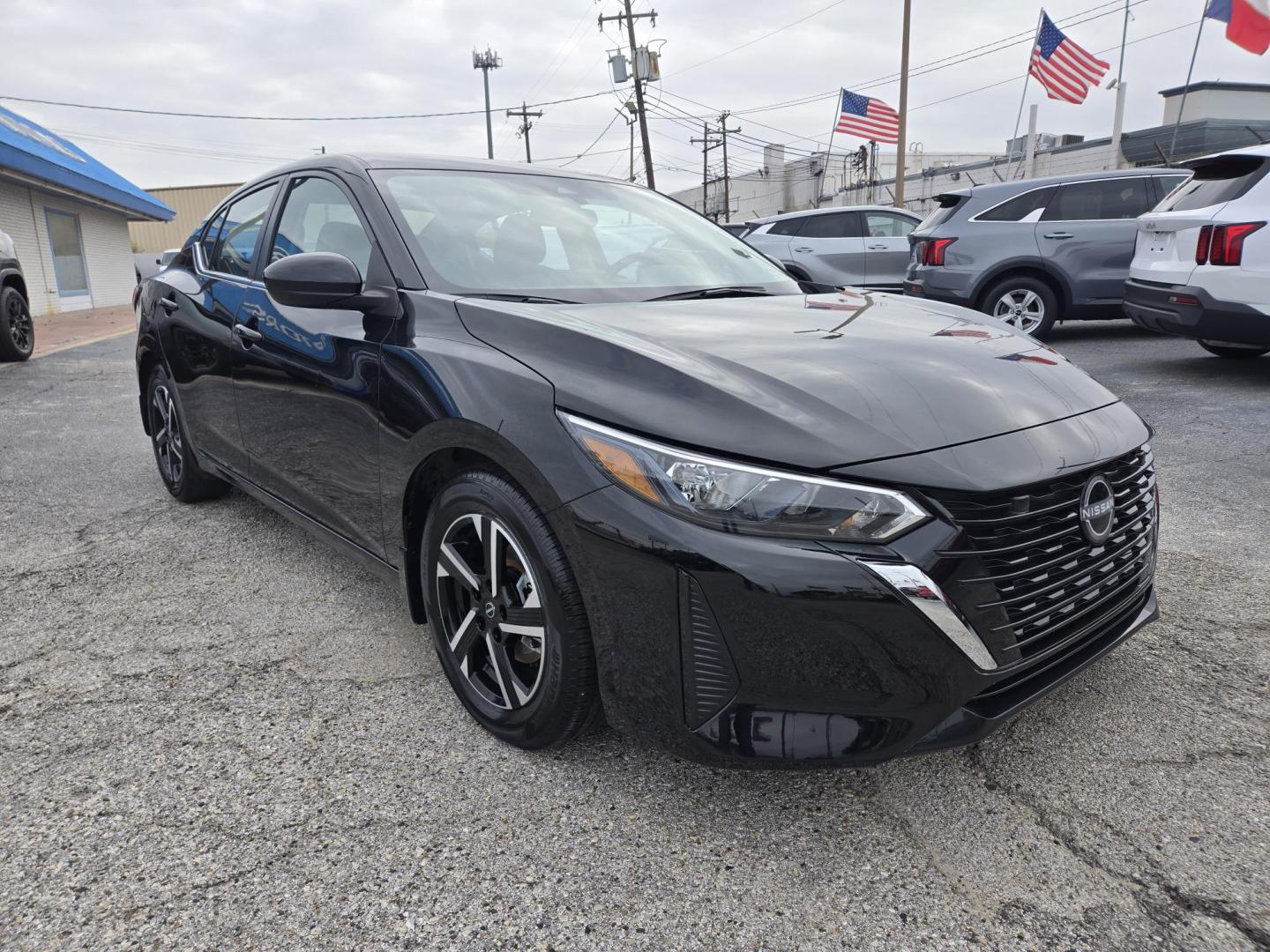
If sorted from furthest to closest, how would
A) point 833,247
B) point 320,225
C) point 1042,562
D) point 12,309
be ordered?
point 833,247, point 12,309, point 320,225, point 1042,562

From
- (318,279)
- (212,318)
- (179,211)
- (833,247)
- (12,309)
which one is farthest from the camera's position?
(179,211)

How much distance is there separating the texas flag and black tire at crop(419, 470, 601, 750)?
24762 mm

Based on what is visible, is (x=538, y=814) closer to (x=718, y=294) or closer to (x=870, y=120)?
(x=718, y=294)

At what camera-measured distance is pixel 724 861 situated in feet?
6.13

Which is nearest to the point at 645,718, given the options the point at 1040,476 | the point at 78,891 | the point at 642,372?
the point at 642,372

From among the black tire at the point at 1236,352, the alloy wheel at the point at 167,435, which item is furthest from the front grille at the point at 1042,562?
the black tire at the point at 1236,352

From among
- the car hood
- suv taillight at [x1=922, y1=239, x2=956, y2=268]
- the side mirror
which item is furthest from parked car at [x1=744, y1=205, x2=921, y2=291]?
the side mirror

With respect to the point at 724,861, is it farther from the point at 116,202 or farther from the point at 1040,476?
the point at 116,202

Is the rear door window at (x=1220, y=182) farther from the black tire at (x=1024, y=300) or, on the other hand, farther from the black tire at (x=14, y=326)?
the black tire at (x=14, y=326)

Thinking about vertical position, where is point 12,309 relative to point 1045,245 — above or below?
below

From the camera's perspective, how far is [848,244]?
12.3 metres

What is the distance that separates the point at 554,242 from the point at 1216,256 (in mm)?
5506

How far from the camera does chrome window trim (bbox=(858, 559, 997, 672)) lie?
1667 mm

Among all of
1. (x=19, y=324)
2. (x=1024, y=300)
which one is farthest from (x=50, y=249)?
(x=1024, y=300)
